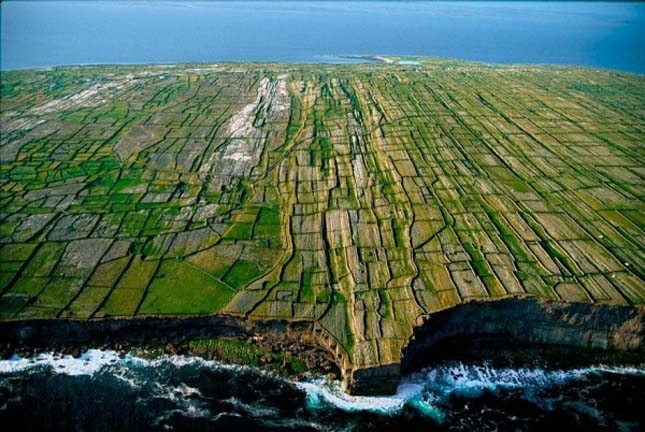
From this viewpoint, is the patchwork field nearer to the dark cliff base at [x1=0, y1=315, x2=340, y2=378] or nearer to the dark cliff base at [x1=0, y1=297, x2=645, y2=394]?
the dark cliff base at [x1=0, y1=315, x2=340, y2=378]

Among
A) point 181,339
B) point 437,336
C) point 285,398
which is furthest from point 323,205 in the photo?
point 285,398

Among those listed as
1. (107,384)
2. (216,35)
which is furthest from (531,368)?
(216,35)

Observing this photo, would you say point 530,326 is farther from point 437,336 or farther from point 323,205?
point 323,205

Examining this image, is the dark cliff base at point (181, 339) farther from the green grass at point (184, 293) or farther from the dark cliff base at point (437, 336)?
the green grass at point (184, 293)

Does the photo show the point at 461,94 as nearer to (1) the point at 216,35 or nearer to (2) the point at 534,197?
(2) the point at 534,197

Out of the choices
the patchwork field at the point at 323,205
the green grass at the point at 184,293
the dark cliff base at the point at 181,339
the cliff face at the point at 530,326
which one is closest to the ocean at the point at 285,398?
the dark cliff base at the point at 181,339
